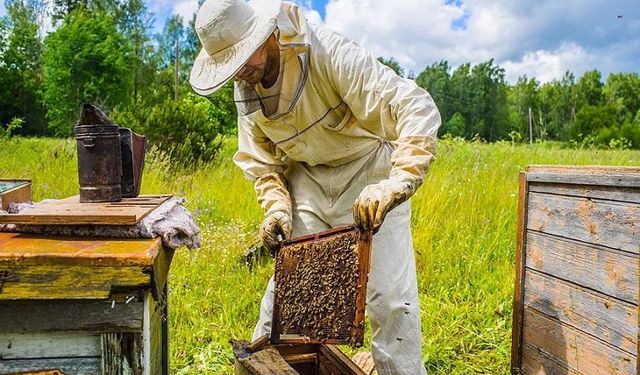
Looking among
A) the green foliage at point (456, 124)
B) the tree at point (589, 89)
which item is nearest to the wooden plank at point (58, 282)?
the green foliage at point (456, 124)

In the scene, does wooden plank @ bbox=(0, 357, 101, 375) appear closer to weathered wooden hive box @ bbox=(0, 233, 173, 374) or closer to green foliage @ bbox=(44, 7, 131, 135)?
weathered wooden hive box @ bbox=(0, 233, 173, 374)

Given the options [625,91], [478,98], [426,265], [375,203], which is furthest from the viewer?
[478,98]

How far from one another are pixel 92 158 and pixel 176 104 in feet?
19.8

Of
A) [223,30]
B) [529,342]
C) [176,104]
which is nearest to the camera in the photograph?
[223,30]

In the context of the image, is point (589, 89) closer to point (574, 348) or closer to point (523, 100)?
point (523, 100)

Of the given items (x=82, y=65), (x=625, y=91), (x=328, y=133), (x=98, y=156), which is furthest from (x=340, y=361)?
(x=625, y=91)

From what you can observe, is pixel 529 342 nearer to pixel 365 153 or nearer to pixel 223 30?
pixel 365 153

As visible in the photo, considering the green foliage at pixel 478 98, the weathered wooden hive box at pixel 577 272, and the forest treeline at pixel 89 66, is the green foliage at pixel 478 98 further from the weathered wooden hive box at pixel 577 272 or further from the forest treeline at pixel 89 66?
the weathered wooden hive box at pixel 577 272

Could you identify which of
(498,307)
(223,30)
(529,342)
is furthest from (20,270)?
(498,307)

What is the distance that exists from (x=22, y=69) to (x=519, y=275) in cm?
3647

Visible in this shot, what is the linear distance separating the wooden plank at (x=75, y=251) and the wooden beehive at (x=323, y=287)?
1.87 ft

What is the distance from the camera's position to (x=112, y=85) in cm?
2786

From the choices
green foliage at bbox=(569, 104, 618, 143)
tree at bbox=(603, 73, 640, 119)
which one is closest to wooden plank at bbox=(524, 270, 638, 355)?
green foliage at bbox=(569, 104, 618, 143)

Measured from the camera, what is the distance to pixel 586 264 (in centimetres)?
221
